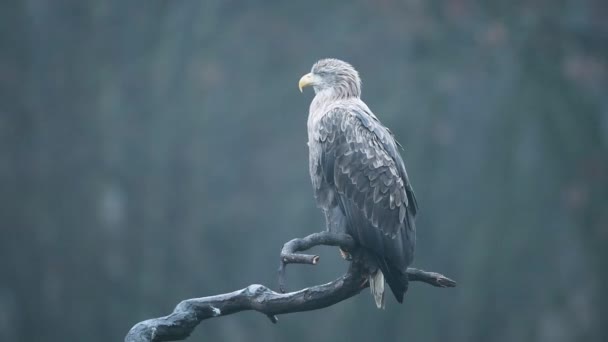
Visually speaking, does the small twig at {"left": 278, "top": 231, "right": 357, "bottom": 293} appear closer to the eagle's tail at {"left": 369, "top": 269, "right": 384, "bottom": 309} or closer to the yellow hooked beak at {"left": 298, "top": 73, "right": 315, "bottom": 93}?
the eagle's tail at {"left": 369, "top": 269, "right": 384, "bottom": 309}

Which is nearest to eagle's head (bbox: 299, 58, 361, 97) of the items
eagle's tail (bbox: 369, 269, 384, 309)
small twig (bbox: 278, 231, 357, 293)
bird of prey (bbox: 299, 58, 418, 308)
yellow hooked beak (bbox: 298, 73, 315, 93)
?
yellow hooked beak (bbox: 298, 73, 315, 93)

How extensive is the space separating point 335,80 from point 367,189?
1.11 m

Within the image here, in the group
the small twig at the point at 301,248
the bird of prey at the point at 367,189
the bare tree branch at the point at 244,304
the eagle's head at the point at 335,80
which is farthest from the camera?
the eagle's head at the point at 335,80

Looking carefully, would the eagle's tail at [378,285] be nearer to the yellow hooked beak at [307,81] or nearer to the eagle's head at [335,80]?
the eagle's head at [335,80]

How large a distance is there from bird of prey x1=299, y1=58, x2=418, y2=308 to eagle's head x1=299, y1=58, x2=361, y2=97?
0.33 metres

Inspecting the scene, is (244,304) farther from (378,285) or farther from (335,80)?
(335,80)

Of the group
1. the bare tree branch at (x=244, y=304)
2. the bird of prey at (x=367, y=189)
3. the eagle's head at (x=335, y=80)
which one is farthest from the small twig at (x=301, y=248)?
the eagle's head at (x=335, y=80)

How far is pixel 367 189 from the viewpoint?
5141mm

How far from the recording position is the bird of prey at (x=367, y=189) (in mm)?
4871

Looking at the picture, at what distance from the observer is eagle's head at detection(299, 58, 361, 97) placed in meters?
5.91

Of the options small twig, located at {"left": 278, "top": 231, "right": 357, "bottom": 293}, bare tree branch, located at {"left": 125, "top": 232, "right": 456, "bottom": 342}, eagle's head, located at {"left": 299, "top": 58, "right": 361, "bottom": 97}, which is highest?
eagle's head, located at {"left": 299, "top": 58, "right": 361, "bottom": 97}

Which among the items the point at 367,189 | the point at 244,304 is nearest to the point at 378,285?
the point at 367,189

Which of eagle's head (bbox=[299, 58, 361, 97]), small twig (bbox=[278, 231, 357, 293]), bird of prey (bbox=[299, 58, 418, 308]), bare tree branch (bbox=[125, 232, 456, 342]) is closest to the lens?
small twig (bbox=[278, 231, 357, 293])

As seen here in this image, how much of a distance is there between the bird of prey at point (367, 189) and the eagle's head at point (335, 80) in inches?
12.9
